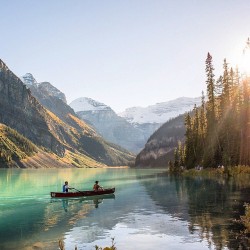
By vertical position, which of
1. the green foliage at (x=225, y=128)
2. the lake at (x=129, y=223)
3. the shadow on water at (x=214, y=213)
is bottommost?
the lake at (x=129, y=223)

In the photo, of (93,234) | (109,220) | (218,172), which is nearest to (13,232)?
(93,234)

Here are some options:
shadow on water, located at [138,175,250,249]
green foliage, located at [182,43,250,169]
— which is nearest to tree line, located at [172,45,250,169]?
green foliage, located at [182,43,250,169]

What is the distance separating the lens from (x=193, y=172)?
126812 mm

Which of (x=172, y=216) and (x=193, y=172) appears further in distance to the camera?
(x=193, y=172)

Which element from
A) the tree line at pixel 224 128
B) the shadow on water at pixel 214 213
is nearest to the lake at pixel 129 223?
the shadow on water at pixel 214 213

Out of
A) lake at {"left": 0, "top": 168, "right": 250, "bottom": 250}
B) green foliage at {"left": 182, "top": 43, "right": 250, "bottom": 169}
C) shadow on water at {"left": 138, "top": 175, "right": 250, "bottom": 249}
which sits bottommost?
lake at {"left": 0, "top": 168, "right": 250, "bottom": 250}

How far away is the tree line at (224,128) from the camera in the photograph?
10650 cm

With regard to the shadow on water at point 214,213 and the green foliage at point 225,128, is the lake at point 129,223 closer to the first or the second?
the shadow on water at point 214,213

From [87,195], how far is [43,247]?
4073 centimetres

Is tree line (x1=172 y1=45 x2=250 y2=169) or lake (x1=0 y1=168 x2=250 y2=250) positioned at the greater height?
tree line (x1=172 y1=45 x2=250 y2=169)

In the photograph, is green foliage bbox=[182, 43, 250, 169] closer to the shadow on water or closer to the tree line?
the tree line

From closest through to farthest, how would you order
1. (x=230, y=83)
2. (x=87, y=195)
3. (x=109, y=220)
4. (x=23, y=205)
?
(x=109, y=220) < (x=23, y=205) < (x=87, y=195) < (x=230, y=83)

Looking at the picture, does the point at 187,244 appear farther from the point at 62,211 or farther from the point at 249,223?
the point at 62,211

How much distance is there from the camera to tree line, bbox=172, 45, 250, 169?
10650 cm
